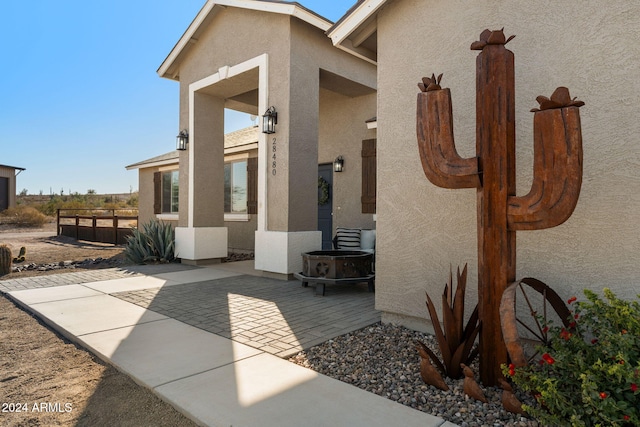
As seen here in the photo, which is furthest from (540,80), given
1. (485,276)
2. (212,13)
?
(212,13)

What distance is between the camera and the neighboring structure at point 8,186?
24156 millimetres

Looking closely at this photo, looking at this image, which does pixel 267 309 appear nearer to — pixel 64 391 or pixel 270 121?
pixel 64 391

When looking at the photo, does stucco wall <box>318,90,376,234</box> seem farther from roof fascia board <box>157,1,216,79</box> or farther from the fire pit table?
roof fascia board <box>157,1,216,79</box>

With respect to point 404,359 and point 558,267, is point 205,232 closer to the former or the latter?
point 404,359

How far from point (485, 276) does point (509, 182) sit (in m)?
0.61

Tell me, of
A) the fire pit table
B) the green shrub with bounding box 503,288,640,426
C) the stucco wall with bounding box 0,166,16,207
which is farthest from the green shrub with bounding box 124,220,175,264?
the stucco wall with bounding box 0,166,16,207

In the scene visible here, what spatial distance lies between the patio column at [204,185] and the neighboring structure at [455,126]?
1.97 metres

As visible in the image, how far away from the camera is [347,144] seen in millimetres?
8789

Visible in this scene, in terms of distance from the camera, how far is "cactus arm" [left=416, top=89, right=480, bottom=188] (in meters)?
2.36

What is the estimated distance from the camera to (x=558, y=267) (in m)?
2.78

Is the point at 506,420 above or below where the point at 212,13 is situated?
below

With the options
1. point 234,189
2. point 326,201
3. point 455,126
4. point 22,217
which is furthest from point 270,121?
point 22,217

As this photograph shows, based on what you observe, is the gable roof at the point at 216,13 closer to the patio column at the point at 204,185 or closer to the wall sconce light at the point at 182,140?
the patio column at the point at 204,185

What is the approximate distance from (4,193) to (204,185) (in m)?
24.4
